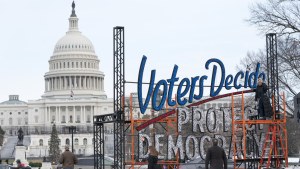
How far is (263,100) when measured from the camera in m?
33.6

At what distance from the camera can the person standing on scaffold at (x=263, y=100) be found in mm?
33375

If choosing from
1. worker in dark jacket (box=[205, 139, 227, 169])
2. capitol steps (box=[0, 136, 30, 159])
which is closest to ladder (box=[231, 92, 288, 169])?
worker in dark jacket (box=[205, 139, 227, 169])

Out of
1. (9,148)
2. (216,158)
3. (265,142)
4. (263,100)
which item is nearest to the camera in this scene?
(216,158)

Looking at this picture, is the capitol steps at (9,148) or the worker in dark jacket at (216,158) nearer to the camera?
the worker in dark jacket at (216,158)

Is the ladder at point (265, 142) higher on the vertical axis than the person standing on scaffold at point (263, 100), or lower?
lower

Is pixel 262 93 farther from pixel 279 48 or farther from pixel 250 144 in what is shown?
pixel 279 48

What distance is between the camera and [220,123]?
36.0 metres

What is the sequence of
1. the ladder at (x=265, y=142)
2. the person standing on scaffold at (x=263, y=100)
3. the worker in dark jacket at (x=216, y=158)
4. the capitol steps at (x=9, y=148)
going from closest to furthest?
the worker in dark jacket at (x=216, y=158)
the person standing on scaffold at (x=263, y=100)
the ladder at (x=265, y=142)
the capitol steps at (x=9, y=148)

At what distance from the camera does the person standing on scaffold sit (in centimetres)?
3338

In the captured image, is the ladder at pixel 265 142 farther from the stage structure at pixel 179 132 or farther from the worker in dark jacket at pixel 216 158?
the worker in dark jacket at pixel 216 158

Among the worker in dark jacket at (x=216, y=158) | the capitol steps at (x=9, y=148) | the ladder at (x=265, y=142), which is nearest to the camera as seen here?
the worker in dark jacket at (x=216, y=158)

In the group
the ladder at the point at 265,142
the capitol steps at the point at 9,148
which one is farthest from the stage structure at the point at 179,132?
the capitol steps at the point at 9,148

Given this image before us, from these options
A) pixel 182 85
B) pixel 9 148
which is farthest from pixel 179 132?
pixel 9 148

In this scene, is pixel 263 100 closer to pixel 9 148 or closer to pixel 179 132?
pixel 179 132
